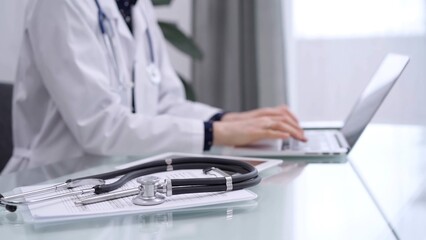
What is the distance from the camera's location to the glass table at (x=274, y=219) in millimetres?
393

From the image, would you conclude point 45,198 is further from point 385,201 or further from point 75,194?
point 385,201

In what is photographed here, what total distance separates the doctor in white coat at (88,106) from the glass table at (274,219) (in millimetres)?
282

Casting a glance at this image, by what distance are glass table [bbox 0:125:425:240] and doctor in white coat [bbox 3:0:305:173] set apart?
282 millimetres

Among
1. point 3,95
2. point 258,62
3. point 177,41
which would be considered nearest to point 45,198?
point 3,95

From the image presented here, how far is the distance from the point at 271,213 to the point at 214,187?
0.22ft

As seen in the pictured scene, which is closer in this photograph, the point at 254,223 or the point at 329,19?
the point at 254,223

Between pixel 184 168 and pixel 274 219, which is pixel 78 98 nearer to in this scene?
pixel 184 168

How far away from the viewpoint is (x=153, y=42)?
1225mm

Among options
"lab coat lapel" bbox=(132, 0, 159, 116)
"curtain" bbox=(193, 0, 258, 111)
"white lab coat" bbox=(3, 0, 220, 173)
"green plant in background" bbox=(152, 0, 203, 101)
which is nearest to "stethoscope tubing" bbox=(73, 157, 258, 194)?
"white lab coat" bbox=(3, 0, 220, 173)

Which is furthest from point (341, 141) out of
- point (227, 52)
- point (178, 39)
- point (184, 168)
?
point (227, 52)

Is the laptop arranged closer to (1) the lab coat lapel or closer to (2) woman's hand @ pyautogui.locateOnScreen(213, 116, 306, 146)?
(2) woman's hand @ pyautogui.locateOnScreen(213, 116, 306, 146)

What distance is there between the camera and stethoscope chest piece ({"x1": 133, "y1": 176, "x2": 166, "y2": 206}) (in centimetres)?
45

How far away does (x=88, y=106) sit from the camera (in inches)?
34.0

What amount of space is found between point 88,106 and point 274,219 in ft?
1.77
